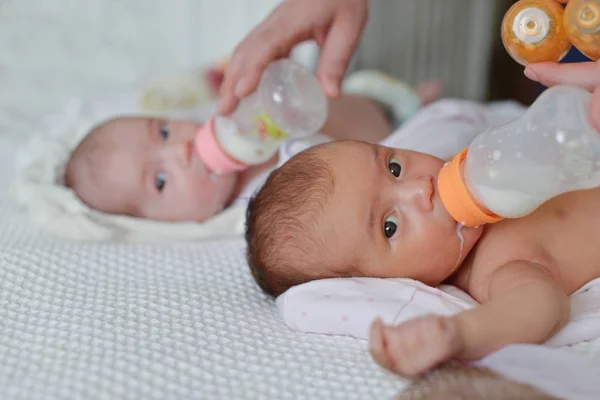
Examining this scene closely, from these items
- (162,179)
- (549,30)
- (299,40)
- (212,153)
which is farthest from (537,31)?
(162,179)

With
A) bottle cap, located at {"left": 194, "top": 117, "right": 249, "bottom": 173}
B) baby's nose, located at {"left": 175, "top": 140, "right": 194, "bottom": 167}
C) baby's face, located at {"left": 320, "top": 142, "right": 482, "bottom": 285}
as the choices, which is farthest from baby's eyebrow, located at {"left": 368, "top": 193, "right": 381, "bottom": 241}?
baby's nose, located at {"left": 175, "top": 140, "right": 194, "bottom": 167}

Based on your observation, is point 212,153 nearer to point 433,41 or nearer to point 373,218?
point 373,218

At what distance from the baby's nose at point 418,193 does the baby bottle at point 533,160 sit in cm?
5

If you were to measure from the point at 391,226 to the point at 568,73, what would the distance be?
31cm

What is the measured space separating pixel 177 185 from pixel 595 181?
0.95 metres

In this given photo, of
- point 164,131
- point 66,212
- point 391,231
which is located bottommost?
point 66,212

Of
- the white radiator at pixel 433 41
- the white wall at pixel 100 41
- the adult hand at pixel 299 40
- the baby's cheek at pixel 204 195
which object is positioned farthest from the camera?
the white radiator at pixel 433 41

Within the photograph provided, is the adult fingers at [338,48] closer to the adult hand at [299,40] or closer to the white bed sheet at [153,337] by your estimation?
the adult hand at [299,40]

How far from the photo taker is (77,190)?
1.60 metres

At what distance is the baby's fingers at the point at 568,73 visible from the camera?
89 centimetres

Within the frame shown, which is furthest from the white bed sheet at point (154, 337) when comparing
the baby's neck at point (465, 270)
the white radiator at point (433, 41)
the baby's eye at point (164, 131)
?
the white radiator at point (433, 41)

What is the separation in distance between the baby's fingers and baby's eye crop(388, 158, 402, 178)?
23cm

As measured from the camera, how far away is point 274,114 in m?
1.38

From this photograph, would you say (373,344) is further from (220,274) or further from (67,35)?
(67,35)
